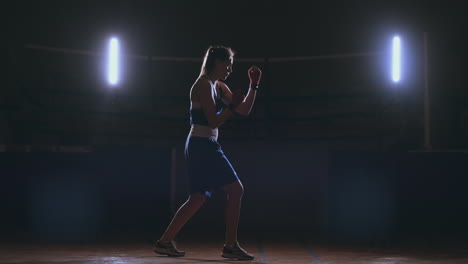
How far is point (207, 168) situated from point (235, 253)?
1.82ft

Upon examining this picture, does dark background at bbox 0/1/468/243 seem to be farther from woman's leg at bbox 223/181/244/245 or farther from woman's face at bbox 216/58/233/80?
woman's face at bbox 216/58/233/80

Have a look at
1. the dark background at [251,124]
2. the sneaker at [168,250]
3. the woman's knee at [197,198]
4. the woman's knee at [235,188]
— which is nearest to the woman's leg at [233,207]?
the woman's knee at [235,188]

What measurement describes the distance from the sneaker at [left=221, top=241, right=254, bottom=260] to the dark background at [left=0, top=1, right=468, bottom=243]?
52.3 inches

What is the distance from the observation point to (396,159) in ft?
20.1

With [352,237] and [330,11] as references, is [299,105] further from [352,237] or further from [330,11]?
[352,237]

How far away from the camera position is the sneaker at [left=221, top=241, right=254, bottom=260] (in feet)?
13.1

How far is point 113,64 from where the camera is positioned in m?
7.99

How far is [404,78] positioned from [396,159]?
2.73m

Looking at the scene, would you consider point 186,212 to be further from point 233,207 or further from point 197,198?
point 233,207

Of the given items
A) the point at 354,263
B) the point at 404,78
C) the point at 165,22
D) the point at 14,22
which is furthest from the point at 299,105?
the point at 354,263

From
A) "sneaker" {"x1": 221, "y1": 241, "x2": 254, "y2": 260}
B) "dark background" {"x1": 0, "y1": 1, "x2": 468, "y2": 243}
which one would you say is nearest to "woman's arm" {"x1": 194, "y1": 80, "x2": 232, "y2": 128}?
"sneaker" {"x1": 221, "y1": 241, "x2": 254, "y2": 260}

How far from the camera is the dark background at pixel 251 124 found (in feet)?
19.8

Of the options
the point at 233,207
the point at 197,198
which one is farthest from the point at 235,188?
the point at 197,198

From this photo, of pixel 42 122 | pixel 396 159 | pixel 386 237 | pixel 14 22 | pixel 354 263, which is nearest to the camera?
pixel 354 263
